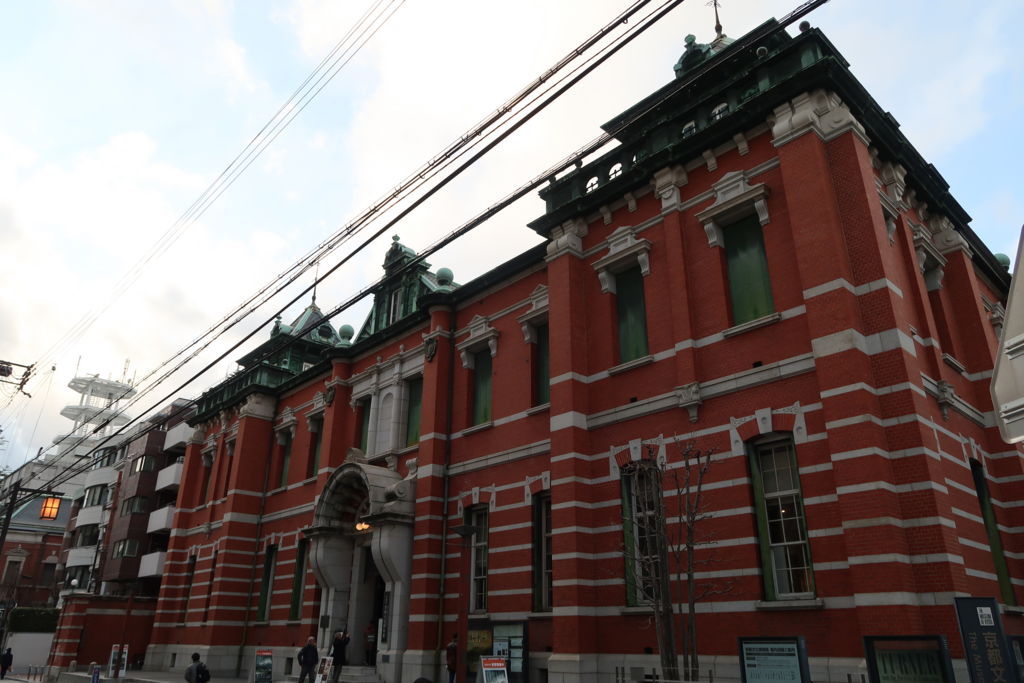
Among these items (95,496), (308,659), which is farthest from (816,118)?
(95,496)

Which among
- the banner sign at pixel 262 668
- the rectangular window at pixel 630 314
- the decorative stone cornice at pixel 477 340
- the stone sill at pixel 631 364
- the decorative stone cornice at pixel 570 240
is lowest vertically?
the banner sign at pixel 262 668

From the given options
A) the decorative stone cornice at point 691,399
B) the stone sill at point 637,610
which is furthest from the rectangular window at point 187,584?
the decorative stone cornice at point 691,399

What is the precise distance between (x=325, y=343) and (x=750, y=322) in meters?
26.2

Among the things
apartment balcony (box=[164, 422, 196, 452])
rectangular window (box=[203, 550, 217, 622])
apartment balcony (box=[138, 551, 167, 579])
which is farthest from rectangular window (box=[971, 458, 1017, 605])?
apartment balcony (box=[164, 422, 196, 452])

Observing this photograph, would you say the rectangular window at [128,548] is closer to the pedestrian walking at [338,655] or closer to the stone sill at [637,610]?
the pedestrian walking at [338,655]

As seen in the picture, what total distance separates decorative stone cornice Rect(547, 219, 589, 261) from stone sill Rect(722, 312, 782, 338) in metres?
5.00

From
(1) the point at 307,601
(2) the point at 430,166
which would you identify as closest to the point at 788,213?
(2) the point at 430,166

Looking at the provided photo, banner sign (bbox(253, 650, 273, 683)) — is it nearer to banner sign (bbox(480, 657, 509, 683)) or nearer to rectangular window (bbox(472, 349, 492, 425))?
rectangular window (bbox(472, 349, 492, 425))

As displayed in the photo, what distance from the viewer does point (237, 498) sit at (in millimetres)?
30234

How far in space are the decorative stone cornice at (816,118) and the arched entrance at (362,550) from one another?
46.3ft

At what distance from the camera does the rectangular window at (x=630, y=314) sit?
17.0m

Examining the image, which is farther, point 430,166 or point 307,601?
point 307,601

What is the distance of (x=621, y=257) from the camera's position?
1748 centimetres

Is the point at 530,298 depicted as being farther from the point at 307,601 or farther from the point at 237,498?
the point at 237,498
